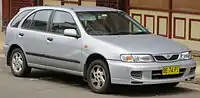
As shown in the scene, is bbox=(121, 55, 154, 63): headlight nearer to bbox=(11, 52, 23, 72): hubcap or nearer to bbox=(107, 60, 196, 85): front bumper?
bbox=(107, 60, 196, 85): front bumper

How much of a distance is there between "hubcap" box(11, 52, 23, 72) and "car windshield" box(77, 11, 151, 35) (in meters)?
1.81

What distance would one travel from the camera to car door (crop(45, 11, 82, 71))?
1051cm

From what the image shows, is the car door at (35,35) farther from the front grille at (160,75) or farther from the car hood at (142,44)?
the front grille at (160,75)

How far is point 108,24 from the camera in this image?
10906mm

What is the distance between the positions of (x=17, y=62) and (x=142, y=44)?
323cm

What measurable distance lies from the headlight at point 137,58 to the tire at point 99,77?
0.41 m

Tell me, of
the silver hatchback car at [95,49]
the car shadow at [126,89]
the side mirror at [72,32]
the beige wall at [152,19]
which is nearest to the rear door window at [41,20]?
the silver hatchback car at [95,49]

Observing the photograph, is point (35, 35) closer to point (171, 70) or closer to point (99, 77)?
point (99, 77)

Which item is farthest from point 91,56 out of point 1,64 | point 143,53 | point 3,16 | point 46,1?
point 3,16

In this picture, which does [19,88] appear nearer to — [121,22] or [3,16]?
[121,22]

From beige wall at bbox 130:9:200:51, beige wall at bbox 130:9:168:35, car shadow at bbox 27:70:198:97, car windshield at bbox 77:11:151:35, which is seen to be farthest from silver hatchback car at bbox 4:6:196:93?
beige wall at bbox 130:9:168:35

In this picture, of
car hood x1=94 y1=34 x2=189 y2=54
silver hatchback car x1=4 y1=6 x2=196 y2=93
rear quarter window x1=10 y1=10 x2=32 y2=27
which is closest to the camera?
silver hatchback car x1=4 y1=6 x2=196 y2=93

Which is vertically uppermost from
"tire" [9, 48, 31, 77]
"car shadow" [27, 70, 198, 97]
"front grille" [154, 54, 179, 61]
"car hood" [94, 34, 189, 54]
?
"car hood" [94, 34, 189, 54]

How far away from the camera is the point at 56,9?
11375 mm
